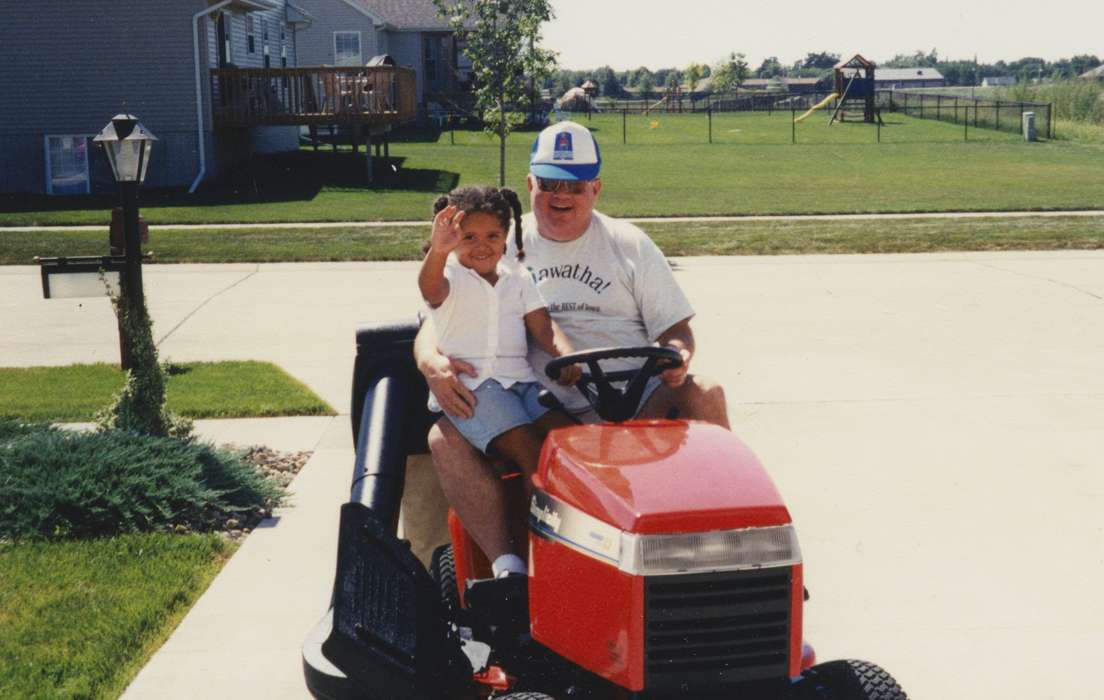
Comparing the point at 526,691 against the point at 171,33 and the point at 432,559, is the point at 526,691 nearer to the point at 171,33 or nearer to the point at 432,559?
the point at 432,559

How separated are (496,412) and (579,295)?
621mm

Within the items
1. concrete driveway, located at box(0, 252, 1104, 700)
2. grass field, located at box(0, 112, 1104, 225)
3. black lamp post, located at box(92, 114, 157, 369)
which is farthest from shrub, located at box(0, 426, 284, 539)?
grass field, located at box(0, 112, 1104, 225)

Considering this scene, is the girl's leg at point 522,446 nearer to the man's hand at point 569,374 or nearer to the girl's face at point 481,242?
the man's hand at point 569,374

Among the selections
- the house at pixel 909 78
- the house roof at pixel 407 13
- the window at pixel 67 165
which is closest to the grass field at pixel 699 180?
the window at pixel 67 165

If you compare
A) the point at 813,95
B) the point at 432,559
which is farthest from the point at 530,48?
the point at 813,95

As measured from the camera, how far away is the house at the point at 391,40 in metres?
49.1

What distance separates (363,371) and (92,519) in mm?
1651

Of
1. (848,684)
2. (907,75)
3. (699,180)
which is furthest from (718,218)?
(907,75)

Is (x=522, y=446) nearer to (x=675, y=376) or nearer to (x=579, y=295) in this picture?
(x=675, y=376)

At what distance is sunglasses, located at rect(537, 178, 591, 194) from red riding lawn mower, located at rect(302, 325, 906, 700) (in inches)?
27.5

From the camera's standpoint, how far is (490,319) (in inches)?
165

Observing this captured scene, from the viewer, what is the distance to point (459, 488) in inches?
157

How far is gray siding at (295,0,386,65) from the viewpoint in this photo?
4875cm

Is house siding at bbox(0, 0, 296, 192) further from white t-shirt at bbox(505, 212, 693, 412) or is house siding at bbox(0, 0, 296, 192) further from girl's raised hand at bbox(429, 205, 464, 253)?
girl's raised hand at bbox(429, 205, 464, 253)
